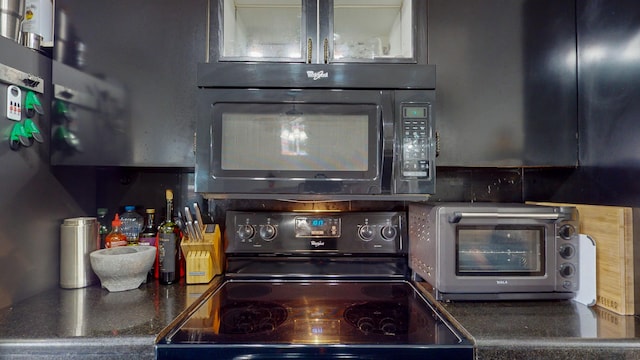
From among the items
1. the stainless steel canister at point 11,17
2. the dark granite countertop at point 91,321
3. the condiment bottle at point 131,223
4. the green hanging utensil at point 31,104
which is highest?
the stainless steel canister at point 11,17

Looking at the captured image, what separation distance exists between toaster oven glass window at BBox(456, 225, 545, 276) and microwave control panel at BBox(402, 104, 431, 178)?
21 centimetres

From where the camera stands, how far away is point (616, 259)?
37.7 inches

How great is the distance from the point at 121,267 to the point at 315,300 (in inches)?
25.4

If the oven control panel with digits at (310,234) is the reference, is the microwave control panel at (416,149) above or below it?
above

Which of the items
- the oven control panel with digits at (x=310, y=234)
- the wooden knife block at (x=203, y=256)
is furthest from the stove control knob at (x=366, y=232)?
the wooden knife block at (x=203, y=256)

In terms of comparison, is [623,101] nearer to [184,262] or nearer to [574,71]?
[574,71]

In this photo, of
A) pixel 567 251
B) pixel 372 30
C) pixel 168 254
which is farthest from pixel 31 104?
pixel 567 251

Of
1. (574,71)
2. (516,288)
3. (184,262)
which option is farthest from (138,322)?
(574,71)

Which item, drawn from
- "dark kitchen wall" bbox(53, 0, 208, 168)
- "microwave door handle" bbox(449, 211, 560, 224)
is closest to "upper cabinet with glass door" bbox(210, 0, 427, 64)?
"dark kitchen wall" bbox(53, 0, 208, 168)

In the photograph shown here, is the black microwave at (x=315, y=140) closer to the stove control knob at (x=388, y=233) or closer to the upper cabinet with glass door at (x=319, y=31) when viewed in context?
the upper cabinet with glass door at (x=319, y=31)

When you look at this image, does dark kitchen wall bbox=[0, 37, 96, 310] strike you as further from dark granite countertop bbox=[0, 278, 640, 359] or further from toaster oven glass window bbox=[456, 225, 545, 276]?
toaster oven glass window bbox=[456, 225, 545, 276]

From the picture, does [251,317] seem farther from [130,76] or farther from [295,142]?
[130,76]

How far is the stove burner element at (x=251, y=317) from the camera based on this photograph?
890 mm

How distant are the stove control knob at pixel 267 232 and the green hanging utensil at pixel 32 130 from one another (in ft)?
2.59
